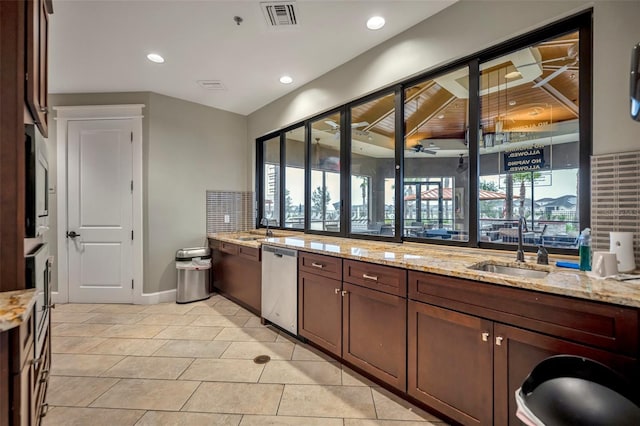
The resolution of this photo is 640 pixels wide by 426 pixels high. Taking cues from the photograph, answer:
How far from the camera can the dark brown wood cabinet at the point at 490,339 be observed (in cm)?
116

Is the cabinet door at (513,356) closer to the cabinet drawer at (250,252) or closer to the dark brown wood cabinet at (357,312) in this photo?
the dark brown wood cabinet at (357,312)

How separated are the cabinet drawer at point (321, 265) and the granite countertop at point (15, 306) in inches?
70.4

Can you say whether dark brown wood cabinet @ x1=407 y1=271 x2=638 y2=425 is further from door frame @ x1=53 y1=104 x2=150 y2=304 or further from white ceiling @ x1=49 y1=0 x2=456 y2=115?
door frame @ x1=53 y1=104 x2=150 y2=304

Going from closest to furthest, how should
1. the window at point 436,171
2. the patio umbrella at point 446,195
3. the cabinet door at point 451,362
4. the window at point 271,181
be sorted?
the cabinet door at point 451,362, the patio umbrella at point 446,195, the window at point 436,171, the window at point 271,181

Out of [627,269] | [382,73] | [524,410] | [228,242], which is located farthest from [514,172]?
[228,242]

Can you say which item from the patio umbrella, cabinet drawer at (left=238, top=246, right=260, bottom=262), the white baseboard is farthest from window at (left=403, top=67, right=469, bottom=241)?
the white baseboard

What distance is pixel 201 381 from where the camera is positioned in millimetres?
2141

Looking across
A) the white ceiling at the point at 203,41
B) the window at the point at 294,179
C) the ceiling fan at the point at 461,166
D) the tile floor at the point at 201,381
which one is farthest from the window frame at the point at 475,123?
the tile floor at the point at 201,381

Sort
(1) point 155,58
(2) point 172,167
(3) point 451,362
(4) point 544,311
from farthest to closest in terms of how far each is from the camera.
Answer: (2) point 172,167
(1) point 155,58
(3) point 451,362
(4) point 544,311

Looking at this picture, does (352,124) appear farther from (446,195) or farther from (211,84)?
(211,84)

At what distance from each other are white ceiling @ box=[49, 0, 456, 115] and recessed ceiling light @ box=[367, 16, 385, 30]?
49mm

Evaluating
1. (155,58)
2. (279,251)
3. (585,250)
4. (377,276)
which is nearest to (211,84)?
(155,58)

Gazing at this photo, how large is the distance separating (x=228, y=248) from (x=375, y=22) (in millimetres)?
3164

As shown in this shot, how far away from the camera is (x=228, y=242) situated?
3.88m
